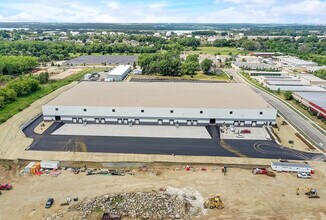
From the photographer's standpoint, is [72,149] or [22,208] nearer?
[22,208]

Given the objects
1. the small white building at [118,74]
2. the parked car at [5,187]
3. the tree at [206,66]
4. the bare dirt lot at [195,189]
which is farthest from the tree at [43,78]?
the parked car at [5,187]

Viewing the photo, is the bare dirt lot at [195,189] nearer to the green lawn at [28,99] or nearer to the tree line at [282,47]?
the green lawn at [28,99]

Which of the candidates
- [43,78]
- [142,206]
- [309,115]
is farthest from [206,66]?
[142,206]

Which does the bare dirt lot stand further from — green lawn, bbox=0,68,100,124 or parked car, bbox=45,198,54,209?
green lawn, bbox=0,68,100,124

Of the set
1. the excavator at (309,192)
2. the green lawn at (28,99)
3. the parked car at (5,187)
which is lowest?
the excavator at (309,192)

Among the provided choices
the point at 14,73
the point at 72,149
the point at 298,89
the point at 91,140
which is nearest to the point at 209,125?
the point at 91,140

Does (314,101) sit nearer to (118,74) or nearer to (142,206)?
(142,206)

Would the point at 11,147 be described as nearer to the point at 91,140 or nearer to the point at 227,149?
the point at 91,140
